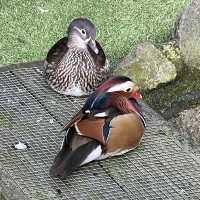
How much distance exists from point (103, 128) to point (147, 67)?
1.20 m

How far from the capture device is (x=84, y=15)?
6426mm

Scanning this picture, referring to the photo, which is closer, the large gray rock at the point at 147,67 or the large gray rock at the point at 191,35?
the large gray rock at the point at 147,67

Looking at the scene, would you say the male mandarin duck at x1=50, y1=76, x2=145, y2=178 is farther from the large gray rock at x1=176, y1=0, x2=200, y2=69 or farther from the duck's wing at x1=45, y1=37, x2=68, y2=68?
the large gray rock at x1=176, y1=0, x2=200, y2=69

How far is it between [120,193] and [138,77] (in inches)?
53.2

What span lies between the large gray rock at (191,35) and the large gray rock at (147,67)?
0.29 metres

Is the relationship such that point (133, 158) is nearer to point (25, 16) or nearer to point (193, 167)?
point (193, 167)

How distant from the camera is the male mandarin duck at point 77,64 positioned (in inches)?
194

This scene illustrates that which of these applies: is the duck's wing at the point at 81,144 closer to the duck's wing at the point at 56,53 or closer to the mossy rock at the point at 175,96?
the duck's wing at the point at 56,53

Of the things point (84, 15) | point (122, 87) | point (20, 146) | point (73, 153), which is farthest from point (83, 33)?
point (84, 15)

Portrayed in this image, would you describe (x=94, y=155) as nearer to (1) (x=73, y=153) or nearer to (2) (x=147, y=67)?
(1) (x=73, y=153)

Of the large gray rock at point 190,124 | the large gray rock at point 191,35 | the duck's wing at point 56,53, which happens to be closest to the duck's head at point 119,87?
the large gray rock at point 190,124

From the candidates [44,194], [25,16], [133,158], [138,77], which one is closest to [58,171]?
[44,194]

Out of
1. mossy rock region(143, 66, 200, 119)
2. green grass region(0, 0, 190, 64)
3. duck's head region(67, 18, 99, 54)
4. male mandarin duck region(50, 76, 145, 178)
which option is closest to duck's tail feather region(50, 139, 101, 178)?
male mandarin duck region(50, 76, 145, 178)

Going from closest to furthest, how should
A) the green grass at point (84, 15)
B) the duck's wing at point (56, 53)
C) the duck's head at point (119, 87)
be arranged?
the duck's head at point (119, 87) → the duck's wing at point (56, 53) → the green grass at point (84, 15)
